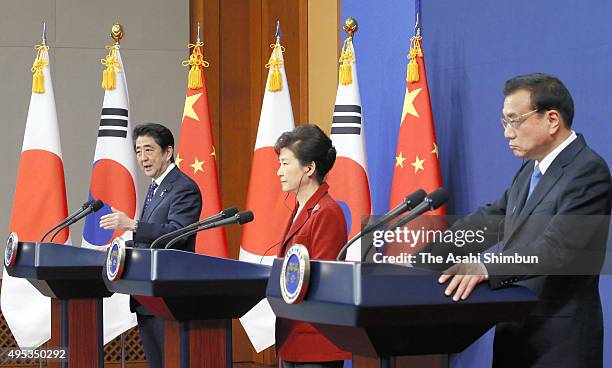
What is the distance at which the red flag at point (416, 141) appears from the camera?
13.7 ft

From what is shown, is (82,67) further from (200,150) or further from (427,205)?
(427,205)

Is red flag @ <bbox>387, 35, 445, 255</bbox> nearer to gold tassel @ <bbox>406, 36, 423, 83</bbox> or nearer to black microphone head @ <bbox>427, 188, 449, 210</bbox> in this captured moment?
gold tassel @ <bbox>406, 36, 423, 83</bbox>

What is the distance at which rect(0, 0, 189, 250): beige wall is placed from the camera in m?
6.45

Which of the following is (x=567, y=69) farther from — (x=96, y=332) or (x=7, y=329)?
(x=7, y=329)

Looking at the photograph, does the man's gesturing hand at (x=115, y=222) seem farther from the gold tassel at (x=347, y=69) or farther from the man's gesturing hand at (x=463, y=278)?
the man's gesturing hand at (x=463, y=278)

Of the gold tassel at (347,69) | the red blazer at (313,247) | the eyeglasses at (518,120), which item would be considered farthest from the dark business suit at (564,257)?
the gold tassel at (347,69)

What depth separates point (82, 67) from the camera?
260 inches

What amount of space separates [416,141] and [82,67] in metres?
3.25

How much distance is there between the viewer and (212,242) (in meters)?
5.21

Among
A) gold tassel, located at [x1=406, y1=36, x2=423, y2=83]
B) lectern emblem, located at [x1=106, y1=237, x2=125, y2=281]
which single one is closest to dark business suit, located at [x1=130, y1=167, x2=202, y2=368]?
lectern emblem, located at [x1=106, y1=237, x2=125, y2=281]

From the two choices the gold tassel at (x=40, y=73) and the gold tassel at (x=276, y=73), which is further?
the gold tassel at (x=40, y=73)

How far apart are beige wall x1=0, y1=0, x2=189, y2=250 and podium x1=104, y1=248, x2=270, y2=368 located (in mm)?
3486

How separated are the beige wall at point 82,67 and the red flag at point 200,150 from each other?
4.26 feet

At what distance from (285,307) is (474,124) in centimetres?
213
